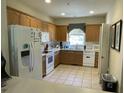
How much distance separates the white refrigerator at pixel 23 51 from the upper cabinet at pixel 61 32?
3296mm

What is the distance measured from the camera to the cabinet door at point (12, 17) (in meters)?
3.00

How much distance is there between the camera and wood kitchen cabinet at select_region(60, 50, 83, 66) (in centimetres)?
579

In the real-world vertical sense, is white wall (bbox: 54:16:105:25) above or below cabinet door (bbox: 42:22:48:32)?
above

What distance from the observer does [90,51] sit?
18.5 feet

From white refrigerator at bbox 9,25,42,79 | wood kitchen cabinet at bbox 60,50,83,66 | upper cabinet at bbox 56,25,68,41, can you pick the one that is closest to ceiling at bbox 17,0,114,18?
white refrigerator at bbox 9,25,42,79

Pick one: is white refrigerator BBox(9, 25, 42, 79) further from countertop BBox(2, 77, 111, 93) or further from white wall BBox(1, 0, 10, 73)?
countertop BBox(2, 77, 111, 93)

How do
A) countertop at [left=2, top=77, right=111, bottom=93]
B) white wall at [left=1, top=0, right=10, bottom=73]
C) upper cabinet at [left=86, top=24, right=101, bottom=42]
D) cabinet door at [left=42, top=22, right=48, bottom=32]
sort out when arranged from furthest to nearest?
upper cabinet at [left=86, top=24, right=101, bottom=42], cabinet door at [left=42, top=22, right=48, bottom=32], white wall at [left=1, top=0, right=10, bottom=73], countertop at [left=2, top=77, right=111, bottom=93]

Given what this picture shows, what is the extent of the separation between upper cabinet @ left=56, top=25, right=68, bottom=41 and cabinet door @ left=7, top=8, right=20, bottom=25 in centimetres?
325

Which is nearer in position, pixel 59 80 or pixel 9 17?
pixel 9 17

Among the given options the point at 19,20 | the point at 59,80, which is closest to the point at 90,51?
the point at 59,80

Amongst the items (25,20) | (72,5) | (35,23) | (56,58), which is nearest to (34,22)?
(35,23)

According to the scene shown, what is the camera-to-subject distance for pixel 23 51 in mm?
2613

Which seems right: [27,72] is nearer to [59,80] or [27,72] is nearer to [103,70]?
[59,80]

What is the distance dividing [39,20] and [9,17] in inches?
64.7
